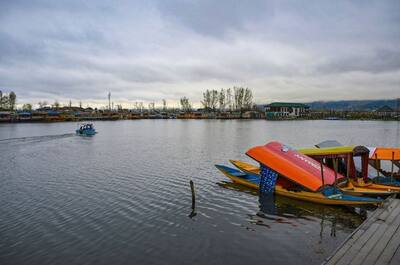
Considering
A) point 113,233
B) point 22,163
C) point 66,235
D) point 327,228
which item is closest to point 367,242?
point 327,228

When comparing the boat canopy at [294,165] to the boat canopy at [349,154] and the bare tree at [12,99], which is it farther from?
the bare tree at [12,99]

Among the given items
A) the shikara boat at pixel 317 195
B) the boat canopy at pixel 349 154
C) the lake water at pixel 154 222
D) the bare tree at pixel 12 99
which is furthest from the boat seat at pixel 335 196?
the bare tree at pixel 12 99

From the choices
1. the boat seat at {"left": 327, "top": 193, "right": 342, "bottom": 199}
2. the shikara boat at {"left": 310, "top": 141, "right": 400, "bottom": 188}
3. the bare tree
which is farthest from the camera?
the bare tree

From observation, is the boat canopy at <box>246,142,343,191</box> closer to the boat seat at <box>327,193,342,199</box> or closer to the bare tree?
the boat seat at <box>327,193,342,199</box>

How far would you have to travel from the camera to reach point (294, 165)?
2016 centimetres

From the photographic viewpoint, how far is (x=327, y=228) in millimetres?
15359

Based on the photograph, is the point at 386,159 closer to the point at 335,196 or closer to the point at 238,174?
the point at 335,196

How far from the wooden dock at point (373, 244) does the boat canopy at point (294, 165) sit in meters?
5.76

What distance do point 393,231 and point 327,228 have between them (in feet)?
13.3

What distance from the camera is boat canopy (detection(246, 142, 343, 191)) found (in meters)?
19.2

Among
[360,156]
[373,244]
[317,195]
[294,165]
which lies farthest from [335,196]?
[373,244]

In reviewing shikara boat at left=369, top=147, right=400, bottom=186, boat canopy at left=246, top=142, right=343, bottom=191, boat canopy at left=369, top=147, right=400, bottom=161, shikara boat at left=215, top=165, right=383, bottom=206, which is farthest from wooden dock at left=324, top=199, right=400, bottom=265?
boat canopy at left=369, top=147, right=400, bottom=161

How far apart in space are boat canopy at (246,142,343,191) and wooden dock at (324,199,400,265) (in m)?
5.76

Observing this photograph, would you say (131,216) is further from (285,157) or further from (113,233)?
(285,157)
